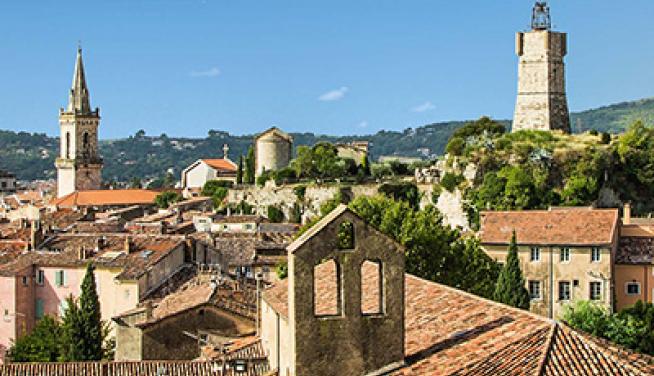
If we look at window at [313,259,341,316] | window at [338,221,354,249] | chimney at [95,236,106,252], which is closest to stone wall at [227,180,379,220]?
chimney at [95,236,106,252]

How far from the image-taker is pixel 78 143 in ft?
447

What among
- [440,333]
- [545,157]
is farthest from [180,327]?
[545,157]

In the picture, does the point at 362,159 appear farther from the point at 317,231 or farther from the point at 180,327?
the point at 317,231

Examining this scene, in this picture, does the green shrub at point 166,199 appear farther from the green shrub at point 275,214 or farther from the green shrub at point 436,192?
the green shrub at point 436,192

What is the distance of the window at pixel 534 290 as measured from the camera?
5188 centimetres

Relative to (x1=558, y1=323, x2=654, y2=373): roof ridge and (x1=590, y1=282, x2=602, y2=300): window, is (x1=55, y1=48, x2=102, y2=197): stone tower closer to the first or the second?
(x1=590, y1=282, x2=602, y2=300): window

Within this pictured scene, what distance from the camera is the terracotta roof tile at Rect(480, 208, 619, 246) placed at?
167 ft

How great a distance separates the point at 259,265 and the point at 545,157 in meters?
22.5

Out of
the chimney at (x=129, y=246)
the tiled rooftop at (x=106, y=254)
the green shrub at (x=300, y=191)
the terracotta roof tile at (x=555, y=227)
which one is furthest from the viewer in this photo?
the green shrub at (x=300, y=191)

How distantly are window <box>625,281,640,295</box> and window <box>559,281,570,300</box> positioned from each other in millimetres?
2790

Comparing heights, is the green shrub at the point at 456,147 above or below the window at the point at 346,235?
above

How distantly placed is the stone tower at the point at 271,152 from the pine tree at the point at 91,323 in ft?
219

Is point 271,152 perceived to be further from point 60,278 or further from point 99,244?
point 60,278

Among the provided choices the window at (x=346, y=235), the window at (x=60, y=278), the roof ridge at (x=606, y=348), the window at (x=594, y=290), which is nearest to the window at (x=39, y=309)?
the window at (x=60, y=278)
